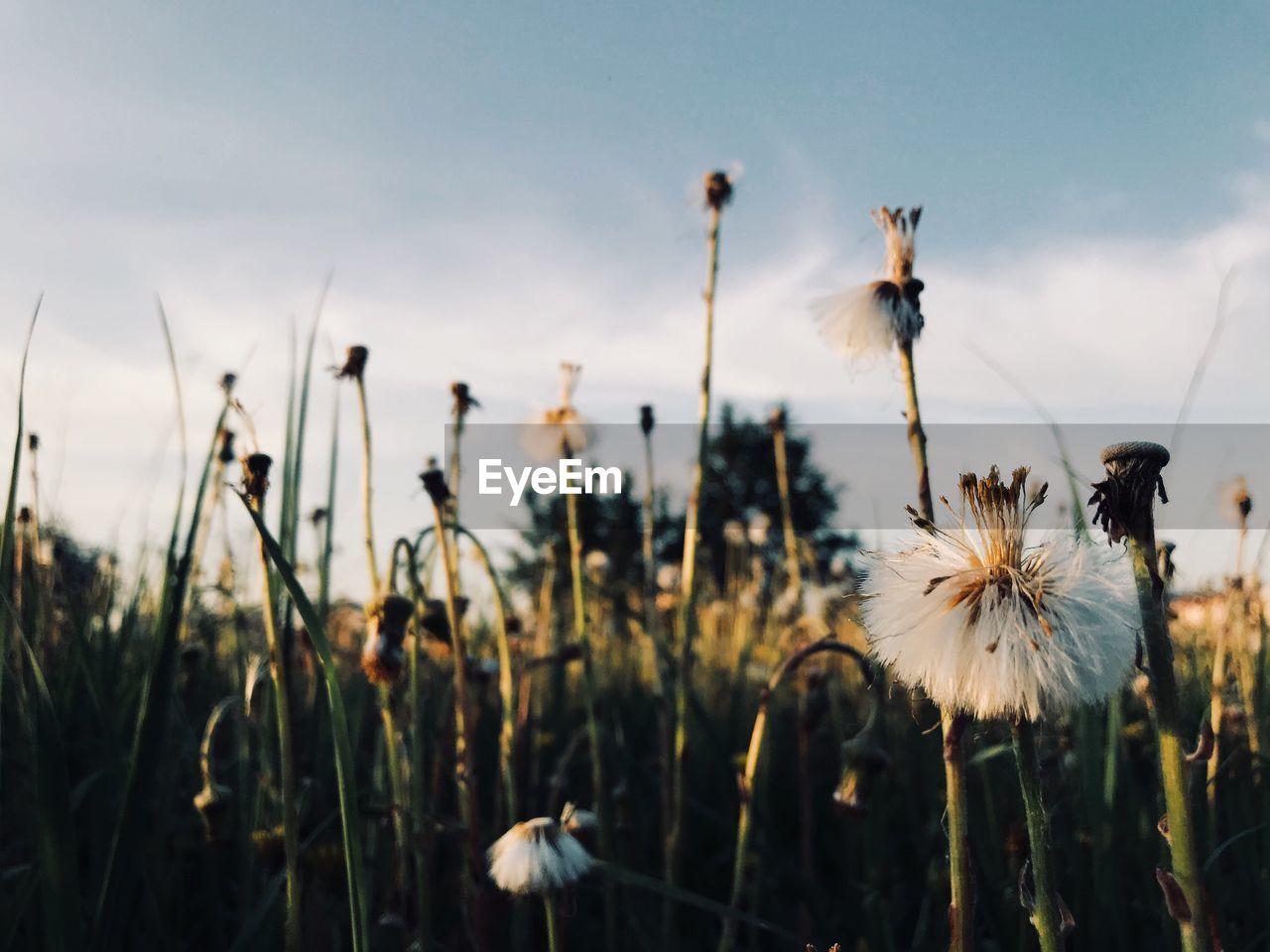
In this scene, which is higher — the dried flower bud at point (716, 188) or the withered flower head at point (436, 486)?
the dried flower bud at point (716, 188)

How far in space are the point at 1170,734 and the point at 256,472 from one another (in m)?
0.81

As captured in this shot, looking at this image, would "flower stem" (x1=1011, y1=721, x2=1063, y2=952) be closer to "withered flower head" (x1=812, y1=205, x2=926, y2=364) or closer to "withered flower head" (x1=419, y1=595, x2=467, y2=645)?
"withered flower head" (x1=812, y1=205, x2=926, y2=364)

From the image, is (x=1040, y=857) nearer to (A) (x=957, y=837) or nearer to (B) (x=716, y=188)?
(A) (x=957, y=837)

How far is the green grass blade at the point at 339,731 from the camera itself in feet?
2.78

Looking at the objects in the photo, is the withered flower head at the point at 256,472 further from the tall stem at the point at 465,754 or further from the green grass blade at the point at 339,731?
the tall stem at the point at 465,754

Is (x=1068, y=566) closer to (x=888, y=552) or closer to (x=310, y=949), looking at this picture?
(x=888, y=552)

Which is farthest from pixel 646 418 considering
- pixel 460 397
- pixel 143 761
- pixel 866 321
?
pixel 143 761

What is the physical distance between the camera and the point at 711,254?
1.95 meters

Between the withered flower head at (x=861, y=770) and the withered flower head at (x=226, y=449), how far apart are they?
131cm

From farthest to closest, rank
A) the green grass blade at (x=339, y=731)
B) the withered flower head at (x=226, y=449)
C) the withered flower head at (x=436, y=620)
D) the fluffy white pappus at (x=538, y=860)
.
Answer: the withered flower head at (x=226, y=449) → the withered flower head at (x=436, y=620) → the fluffy white pappus at (x=538, y=860) → the green grass blade at (x=339, y=731)

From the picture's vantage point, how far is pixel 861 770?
57.7 inches

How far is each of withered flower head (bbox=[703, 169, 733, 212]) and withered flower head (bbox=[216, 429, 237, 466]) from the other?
1.04m

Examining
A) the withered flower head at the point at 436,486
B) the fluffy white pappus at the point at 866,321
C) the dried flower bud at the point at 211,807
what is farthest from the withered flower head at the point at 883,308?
the dried flower bud at the point at 211,807

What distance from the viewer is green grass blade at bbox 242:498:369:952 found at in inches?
33.4
